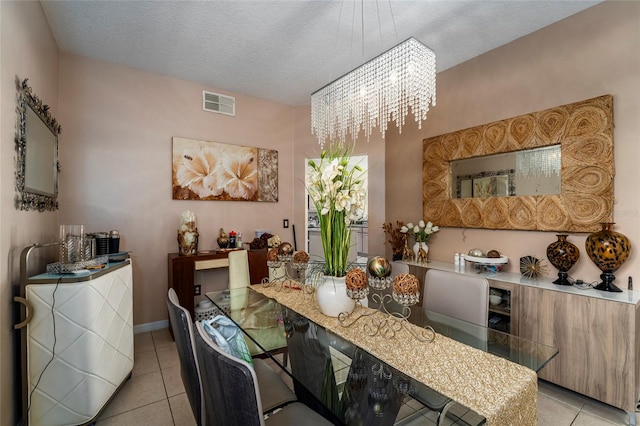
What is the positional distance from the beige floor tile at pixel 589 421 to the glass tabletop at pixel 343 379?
1.27 metres

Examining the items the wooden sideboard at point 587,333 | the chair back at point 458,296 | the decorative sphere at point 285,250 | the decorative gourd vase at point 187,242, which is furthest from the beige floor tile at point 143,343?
the wooden sideboard at point 587,333

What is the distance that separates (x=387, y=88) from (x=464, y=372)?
1819mm

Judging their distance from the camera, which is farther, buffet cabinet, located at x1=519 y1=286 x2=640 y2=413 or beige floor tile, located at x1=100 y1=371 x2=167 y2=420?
beige floor tile, located at x1=100 y1=371 x2=167 y2=420

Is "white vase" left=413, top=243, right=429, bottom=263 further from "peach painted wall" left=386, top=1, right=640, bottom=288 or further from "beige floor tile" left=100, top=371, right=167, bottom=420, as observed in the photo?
"beige floor tile" left=100, top=371, right=167, bottom=420

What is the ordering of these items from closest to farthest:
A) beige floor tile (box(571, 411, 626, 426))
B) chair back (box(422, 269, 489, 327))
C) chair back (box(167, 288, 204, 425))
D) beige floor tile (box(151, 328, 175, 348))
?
chair back (box(167, 288, 204, 425)), chair back (box(422, 269, 489, 327)), beige floor tile (box(571, 411, 626, 426)), beige floor tile (box(151, 328, 175, 348))

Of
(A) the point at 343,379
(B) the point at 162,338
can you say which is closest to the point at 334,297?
(A) the point at 343,379

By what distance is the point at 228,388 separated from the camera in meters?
0.79

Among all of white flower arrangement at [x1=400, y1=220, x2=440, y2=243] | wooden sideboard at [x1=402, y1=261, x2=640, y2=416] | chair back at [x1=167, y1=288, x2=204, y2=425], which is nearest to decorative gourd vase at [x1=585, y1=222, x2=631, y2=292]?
wooden sideboard at [x1=402, y1=261, x2=640, y2=416]

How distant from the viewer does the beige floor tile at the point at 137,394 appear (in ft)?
6.54

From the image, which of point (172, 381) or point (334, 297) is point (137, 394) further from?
point (334, 297)

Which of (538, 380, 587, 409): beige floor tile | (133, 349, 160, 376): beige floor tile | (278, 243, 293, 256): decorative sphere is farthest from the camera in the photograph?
(133, 349, 160, 376): beige floor tile

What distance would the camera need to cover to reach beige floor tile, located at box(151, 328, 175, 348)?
9.83 feet

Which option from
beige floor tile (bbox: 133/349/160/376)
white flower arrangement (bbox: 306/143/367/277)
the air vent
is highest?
the air vent

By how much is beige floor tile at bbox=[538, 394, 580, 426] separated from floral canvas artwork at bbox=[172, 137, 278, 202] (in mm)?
3506
